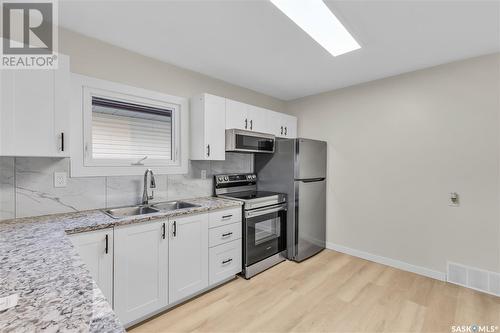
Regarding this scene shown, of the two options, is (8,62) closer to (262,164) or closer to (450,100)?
(262,164)

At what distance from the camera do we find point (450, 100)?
102 inches

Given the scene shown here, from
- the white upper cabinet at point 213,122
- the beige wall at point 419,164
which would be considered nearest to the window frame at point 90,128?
the white upper cabinet at point 213,122

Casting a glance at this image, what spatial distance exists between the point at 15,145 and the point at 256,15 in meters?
1.89

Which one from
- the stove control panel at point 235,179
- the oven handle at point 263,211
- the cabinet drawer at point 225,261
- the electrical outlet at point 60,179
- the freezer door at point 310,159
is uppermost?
the freezer door at point 310,159

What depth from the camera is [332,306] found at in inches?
85.4

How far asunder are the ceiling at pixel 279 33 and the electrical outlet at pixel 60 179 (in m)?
1.24

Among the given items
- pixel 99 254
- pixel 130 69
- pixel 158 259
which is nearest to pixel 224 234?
pixel 158 259

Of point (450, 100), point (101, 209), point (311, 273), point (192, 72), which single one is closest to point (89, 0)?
point (192, 72)

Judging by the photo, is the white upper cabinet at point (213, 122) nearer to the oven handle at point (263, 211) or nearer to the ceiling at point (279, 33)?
the ceiling at point (279, 33)

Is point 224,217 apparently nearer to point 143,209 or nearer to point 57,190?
point 143,209

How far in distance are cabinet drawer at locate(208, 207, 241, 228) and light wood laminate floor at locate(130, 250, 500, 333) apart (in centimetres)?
68

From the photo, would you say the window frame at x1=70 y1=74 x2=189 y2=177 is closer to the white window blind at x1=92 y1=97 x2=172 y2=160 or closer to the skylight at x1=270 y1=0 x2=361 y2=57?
the white window blind at x1=92 y1=97 x2=172 y2=160

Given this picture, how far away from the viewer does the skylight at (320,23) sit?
1.64 meters

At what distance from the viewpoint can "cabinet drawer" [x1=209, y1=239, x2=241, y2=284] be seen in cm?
240
